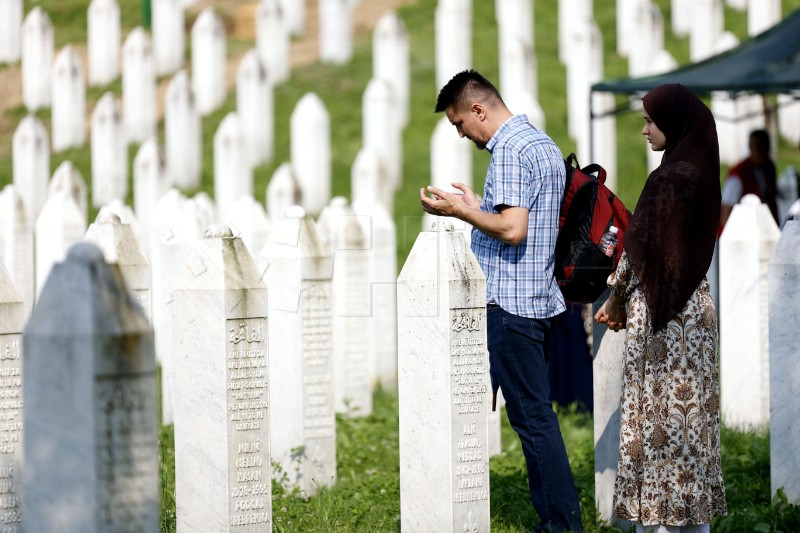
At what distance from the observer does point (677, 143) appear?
16.7 ft

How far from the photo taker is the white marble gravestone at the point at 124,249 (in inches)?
252

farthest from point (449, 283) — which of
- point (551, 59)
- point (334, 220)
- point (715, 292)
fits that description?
point (551, 59)

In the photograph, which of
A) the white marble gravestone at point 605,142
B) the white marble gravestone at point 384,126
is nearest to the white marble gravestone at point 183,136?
the white marble gravestone at point 384,126

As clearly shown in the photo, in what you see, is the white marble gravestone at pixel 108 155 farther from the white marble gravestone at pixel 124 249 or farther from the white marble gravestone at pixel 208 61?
the white marble gravestone at pixel 124 249

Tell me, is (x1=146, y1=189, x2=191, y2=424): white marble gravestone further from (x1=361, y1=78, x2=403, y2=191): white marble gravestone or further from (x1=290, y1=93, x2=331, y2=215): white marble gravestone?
(x1=361, y1=78, x2=403, y2=191): white marble gravestone

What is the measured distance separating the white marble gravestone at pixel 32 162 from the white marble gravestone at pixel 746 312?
11567 millimetres

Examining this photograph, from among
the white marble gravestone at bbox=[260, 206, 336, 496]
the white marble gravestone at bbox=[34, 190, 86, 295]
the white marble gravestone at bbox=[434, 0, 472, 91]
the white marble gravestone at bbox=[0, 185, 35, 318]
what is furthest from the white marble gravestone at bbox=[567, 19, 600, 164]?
the white marble gravestone at bbox=[260, 206, 336, 496]

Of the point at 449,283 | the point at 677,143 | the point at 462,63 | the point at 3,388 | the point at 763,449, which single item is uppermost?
the point at 462,63

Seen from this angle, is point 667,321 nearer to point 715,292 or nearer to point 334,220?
point 334,220

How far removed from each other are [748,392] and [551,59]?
13.3 m

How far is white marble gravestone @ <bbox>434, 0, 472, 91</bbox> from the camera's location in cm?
1941

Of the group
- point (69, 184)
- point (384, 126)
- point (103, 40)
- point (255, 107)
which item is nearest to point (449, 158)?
point (384, 126)

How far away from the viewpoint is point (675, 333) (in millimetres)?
5031

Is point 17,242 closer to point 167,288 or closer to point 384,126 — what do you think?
point 167,288
